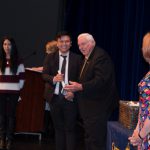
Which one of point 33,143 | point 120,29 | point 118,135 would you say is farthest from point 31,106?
point 118,135

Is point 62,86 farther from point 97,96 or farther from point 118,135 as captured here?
point 118,135

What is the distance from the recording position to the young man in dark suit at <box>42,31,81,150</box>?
3.77 metres

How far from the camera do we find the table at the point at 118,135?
3.11m

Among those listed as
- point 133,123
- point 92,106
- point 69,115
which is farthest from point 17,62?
point 133,123

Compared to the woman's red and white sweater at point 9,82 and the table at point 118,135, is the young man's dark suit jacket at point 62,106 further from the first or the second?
the woman's red and white sweater at point 9,82

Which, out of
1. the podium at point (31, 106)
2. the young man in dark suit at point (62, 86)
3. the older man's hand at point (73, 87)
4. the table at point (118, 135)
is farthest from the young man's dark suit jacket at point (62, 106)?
the podium at point (31, 106)

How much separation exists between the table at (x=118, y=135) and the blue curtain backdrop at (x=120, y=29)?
3.37ft

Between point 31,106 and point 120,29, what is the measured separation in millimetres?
1560

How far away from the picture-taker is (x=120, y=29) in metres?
5.21

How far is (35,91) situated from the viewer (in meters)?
5.34

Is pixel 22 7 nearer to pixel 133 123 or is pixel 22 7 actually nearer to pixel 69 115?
pixel 69 115

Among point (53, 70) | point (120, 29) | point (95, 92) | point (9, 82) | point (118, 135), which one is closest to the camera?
point (118, 135)

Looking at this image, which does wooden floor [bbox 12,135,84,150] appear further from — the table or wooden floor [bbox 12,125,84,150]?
the table

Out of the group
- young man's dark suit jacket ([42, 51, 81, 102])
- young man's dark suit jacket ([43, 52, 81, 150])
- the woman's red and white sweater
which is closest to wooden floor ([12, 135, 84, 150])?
the woman's red and white sweater
